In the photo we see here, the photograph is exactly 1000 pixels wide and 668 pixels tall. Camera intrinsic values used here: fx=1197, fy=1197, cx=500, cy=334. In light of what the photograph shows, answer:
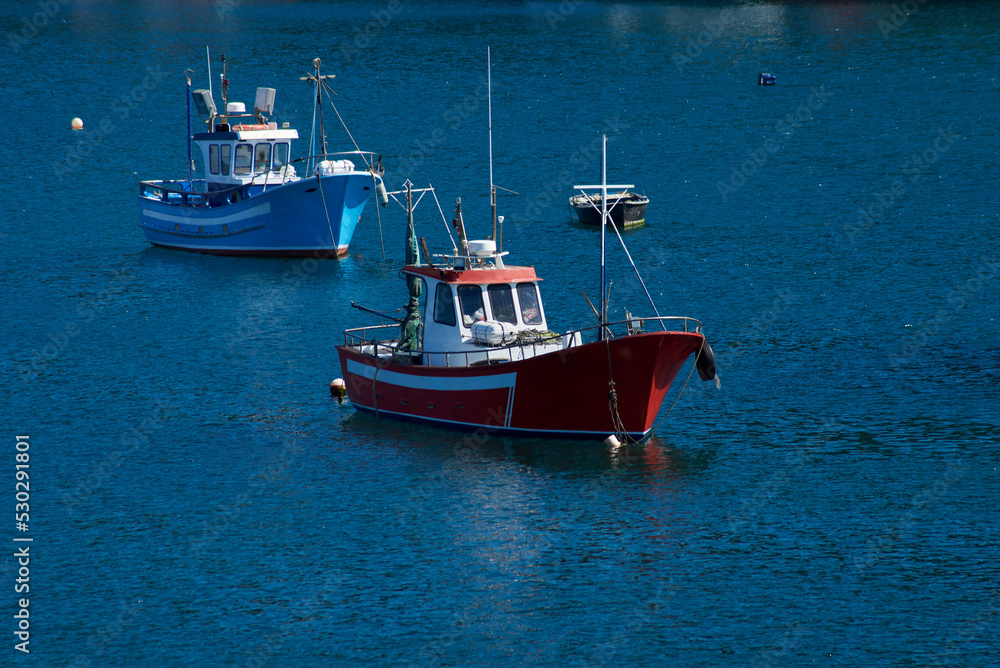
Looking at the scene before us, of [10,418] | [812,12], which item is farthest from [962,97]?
[10,418]

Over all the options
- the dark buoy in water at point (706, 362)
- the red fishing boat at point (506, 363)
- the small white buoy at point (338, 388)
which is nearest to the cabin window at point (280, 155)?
the small white buoy at point (338, 388)

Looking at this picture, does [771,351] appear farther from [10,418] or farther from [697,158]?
[697,158]

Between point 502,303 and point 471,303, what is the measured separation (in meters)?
0.84

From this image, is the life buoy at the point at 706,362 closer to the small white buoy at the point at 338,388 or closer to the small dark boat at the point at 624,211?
the small white buoy at the point at 338,388

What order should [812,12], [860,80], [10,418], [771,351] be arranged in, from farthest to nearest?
[812,12]
[860,80]
[771,351]
[10,418]

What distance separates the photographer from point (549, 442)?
30.7 m

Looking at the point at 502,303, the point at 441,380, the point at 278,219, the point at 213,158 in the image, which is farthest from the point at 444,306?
the point at 213,158

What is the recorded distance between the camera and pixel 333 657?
21.6m

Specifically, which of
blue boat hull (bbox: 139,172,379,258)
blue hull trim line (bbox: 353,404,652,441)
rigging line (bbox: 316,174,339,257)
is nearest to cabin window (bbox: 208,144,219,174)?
blue boat hull (bbox: 139,172,379,258)

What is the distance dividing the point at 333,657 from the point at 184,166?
2433 inches

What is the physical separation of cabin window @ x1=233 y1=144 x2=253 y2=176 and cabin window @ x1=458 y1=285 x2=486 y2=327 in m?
30.1

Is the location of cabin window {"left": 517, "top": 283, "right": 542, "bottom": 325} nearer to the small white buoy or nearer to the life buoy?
the life buoy

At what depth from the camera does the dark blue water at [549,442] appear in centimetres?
2286

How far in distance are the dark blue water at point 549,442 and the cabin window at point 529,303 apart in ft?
11.0
